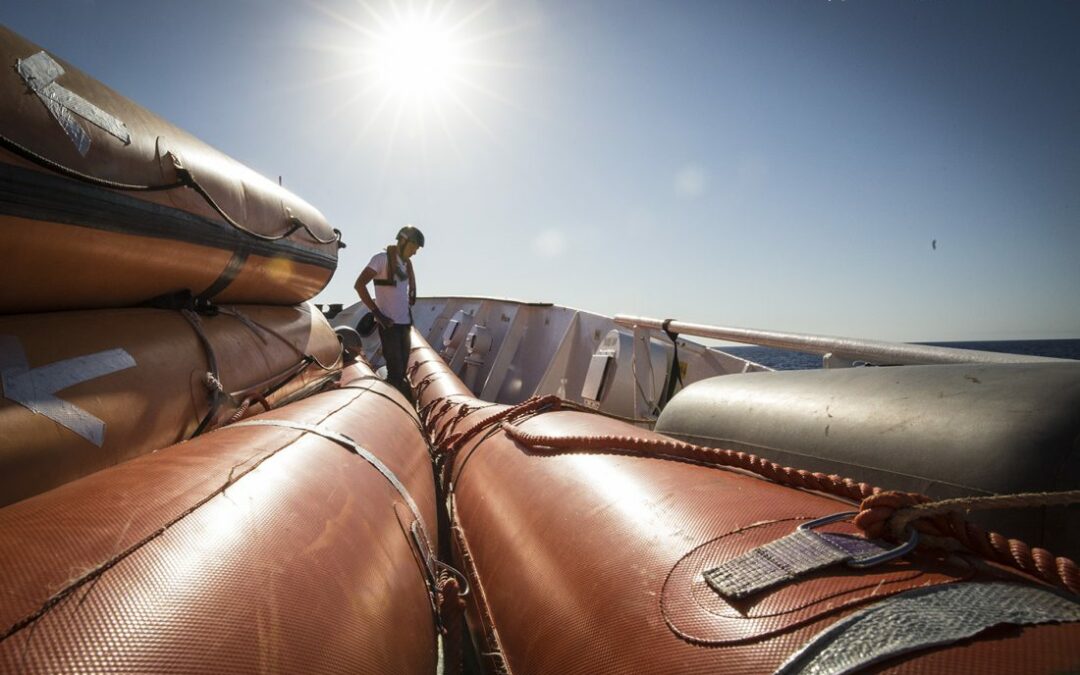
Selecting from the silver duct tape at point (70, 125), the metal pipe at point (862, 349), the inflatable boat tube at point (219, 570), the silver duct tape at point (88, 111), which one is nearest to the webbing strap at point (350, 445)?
the inflatable boat tube at point (219, 570)

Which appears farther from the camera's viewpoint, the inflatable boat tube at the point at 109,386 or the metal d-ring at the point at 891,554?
the inflatable boat tube at the point at 109,386

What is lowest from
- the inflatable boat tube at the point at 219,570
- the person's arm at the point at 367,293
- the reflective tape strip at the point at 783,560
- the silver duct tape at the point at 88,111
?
the inflatable boat tube at the point at 219,570

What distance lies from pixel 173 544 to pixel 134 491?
0.24 meters

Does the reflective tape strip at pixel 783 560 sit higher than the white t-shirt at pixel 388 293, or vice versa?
the white t-shirt at pixel 388 293

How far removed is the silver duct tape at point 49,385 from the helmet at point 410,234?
310 cm

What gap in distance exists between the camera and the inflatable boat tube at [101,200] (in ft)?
4.37

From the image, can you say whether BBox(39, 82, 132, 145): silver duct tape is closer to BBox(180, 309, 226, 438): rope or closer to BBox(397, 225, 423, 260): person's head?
BBox(180, 309, 226, 438): rope

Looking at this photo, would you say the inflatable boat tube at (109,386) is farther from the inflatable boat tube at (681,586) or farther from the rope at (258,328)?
the inflatable boat tube at (681,586)

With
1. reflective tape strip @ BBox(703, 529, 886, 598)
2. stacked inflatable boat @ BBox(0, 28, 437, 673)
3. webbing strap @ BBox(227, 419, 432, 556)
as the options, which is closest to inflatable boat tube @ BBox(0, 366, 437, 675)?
stacked inflatable boat @ BBox(0, 28, 437, 673)

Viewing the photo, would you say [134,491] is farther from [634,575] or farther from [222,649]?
[634,575]

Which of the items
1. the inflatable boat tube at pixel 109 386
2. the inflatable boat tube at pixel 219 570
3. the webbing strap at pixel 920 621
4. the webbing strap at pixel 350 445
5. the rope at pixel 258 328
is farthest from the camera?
the rope at pixel 258 328

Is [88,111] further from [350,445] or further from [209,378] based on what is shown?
[350,445]

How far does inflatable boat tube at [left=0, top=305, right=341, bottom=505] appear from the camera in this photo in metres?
1.13

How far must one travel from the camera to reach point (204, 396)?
5.90 ft
